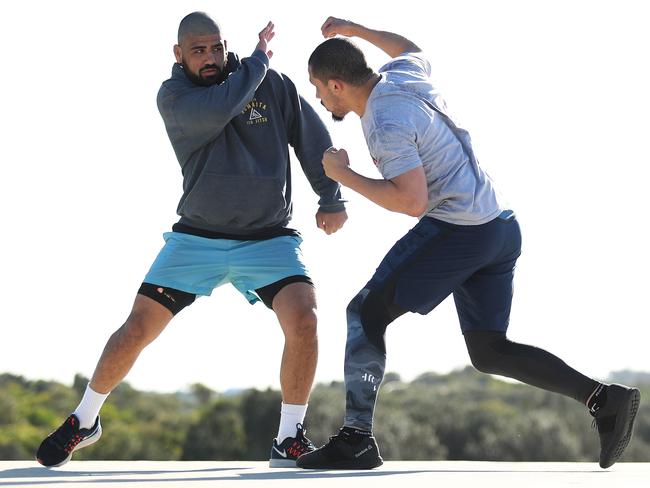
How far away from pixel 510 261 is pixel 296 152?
4.55 feet

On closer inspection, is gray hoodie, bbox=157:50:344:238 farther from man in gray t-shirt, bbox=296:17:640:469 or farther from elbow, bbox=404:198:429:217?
elbow, bbox=404:198:429:217

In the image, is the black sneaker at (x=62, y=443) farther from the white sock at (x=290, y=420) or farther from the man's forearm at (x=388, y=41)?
the man's forearm at (x=388, y=41)

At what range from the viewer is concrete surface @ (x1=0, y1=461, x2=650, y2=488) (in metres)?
4.80

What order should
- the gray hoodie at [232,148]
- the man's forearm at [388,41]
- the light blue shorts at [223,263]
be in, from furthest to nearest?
the light blue shorts at [223,263] → the gray hoodie at [232,148] → the man's forearm at [388,41]

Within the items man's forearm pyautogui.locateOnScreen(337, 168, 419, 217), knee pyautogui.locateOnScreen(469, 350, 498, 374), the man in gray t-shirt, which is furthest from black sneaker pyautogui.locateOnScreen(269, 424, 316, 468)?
man's forearm pyautogui.locateOnScreen(337, 168, 419, 217)

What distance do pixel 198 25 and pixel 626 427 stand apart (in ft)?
9.06

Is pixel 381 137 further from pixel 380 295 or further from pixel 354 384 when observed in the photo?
pixel 354 384

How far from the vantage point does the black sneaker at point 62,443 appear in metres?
6.21

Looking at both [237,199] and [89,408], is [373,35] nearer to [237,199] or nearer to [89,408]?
[237,199]

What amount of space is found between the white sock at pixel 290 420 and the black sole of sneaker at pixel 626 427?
1.45m

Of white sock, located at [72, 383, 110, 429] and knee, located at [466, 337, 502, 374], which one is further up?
knee, located at [466, 337, 502, 374]

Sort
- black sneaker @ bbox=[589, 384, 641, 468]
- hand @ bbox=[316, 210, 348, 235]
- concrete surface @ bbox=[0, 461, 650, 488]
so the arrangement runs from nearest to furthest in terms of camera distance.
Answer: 1. concrete surface @ bbox=[0, 461, 650, 488]
2. black sneaker @ bbox=[589, 384, 641, 468]
3. hand @ bbox=[316, 210, 348, 235]

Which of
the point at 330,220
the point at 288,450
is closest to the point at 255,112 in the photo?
the point at 330,220

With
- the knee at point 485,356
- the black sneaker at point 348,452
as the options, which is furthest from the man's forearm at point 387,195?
the black sneaker at point 348,452
